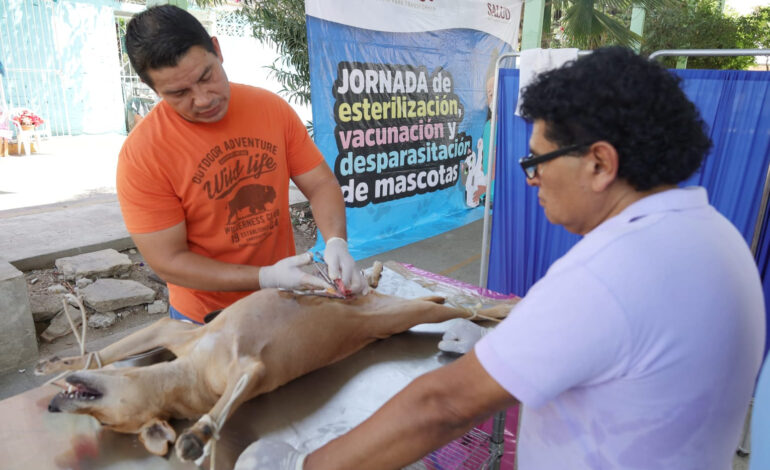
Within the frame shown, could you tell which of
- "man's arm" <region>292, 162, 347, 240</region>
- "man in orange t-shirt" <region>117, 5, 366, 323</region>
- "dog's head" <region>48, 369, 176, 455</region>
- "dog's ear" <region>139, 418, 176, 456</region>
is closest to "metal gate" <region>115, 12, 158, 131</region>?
"man's arm" <region>292, 162, 347, 240</region>

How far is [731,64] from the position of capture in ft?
40.2

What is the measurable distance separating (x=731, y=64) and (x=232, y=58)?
39.8 ft

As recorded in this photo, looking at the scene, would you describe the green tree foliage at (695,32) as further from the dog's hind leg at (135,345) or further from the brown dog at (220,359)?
the dog's hind leg at (135,345)

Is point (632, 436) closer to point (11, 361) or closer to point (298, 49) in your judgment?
point (11, 361)

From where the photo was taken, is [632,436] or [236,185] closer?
[632,436]

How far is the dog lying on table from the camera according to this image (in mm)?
1325

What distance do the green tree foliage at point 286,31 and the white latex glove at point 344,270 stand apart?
4.42m

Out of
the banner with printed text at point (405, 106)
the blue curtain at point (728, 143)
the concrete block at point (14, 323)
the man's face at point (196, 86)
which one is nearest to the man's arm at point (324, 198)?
the man's face at point (196, 86)

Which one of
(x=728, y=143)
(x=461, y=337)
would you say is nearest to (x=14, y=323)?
(x=461, y=337)

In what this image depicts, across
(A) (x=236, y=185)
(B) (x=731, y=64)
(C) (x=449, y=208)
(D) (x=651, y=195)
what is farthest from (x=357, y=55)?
(B) (x=731, y=64)

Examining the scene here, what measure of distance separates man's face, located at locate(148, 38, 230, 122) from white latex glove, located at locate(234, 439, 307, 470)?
118 cm

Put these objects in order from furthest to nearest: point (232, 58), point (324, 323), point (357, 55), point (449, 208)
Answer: point (232, 58) → point (449, 208) → point (357, 55) → point (324, 323)

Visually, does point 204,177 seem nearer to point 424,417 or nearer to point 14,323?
point 424,417

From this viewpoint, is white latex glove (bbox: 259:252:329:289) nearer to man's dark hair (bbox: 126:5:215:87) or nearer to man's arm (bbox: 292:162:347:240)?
man's arm (bbox: 292:162:347:240)
